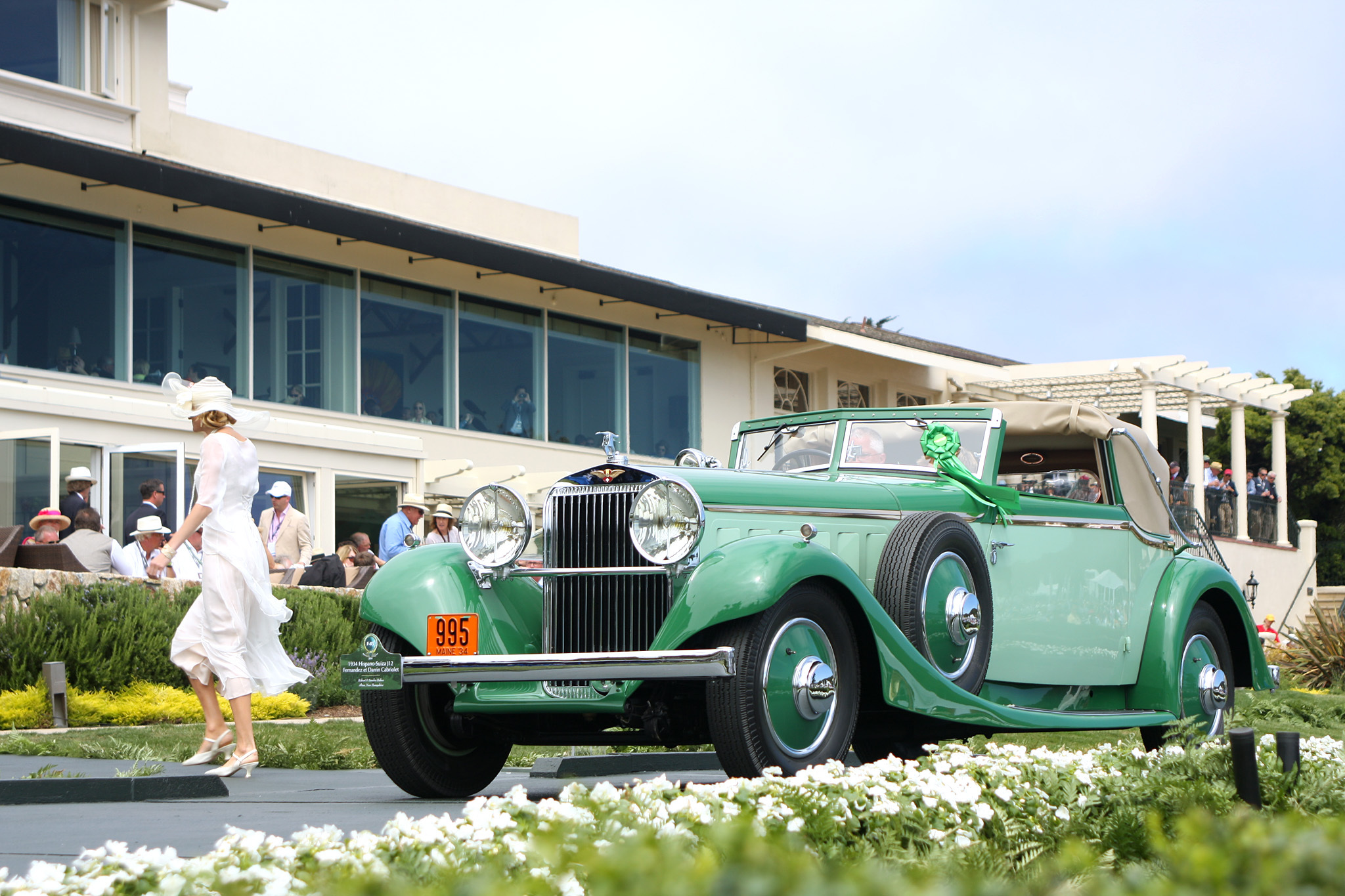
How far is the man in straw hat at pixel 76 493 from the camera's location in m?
14.6

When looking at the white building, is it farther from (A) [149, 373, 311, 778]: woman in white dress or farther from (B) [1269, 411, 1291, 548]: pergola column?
(A) [149, 373, 311, 778]: woman in white dress

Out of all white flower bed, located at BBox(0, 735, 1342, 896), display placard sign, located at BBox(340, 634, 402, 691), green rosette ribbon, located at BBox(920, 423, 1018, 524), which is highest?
green rosette ribbon, located at BBox(920, 423, 1018, 524)

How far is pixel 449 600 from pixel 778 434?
2657 mm

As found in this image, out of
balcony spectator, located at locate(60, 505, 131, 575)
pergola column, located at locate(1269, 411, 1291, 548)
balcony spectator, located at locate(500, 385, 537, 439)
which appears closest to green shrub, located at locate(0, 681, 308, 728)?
balcony spectator, located at locate(60, 505, 131, 575)

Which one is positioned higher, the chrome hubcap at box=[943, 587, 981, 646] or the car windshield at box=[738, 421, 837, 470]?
the car windshield at box=[738, 421, 837, 470]

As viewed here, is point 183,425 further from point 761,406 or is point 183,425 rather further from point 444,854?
point 444,854

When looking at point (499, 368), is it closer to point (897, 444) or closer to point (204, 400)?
point (204, 400)

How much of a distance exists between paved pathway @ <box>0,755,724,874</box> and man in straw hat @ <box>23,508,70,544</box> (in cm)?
541

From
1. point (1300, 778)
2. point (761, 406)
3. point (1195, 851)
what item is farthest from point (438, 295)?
point (1195, 851)

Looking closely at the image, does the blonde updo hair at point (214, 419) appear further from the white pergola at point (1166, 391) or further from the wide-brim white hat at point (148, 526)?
the white pergola at point (1166, 391)

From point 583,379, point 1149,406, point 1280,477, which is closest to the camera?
point 583,379

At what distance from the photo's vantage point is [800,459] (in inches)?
327

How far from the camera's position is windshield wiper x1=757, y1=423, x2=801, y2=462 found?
845cm

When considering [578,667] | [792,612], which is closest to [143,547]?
[578,667]
